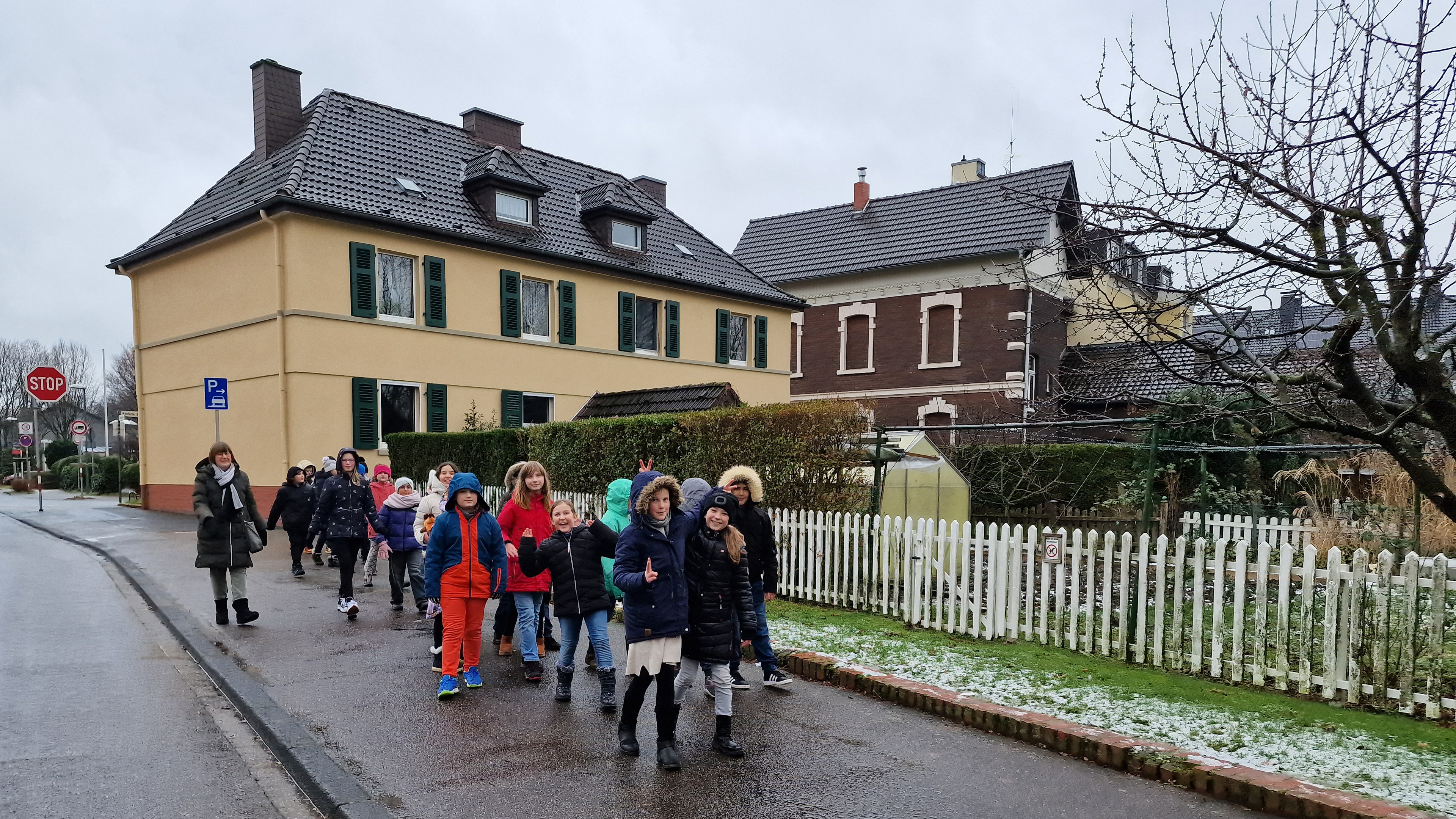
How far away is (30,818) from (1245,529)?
46.9ft

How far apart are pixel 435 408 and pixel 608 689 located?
16.3 meters

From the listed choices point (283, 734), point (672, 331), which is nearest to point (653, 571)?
point (283, 734)

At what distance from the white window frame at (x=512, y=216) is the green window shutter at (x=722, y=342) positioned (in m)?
6.70

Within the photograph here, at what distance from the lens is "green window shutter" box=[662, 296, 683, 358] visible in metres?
26.5

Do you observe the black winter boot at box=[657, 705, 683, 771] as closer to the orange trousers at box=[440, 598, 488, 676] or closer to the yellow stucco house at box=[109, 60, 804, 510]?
the orange trousers at box=[440, 598, 488, 676]

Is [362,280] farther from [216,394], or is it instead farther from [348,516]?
[348,516]

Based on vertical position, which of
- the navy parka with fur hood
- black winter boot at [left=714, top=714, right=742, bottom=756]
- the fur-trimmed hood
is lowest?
black winter boot at [left=714, top=714, right=742, bottom=756]

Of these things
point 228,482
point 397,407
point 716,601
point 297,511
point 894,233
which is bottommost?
point 297,511

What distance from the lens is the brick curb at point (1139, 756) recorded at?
4.19 m

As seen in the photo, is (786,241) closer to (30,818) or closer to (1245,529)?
(1245,529)

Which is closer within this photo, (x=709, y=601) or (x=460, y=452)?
(x=709, y=601)

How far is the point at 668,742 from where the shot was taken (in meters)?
5.04

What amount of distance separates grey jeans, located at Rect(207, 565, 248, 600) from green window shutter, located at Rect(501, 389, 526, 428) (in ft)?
44.0

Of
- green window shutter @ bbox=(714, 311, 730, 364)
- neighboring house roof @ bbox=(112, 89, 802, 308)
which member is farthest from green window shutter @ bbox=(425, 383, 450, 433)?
green window shutter @ bbox=(714, 311, 730, 364)
